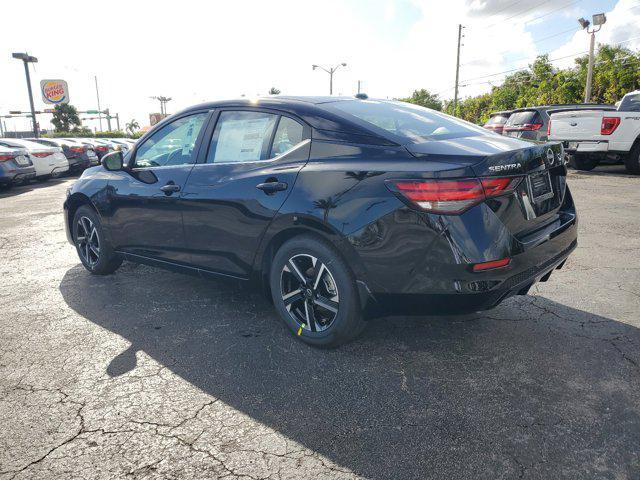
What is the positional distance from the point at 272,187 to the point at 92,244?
277 cm

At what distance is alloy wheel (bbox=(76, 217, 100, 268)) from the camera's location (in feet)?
16.5

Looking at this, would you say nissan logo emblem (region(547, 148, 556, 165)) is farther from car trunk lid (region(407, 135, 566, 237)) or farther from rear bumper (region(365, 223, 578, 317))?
rear bumper (region(365, 223, 578, 317))

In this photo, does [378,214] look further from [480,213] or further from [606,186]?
[606,186]

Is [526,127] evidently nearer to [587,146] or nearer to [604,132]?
[587,146]

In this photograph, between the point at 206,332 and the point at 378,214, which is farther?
the point at 206,332

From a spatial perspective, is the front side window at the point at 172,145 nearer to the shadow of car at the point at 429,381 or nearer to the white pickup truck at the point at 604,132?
the shadow of car at the point at 429,381

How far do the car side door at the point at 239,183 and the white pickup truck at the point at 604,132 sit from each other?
10.7 m

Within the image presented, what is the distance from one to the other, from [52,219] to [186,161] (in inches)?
229

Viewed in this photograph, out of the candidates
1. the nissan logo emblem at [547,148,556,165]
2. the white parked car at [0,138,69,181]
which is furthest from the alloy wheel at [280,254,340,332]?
the white parked car at [0,138,69,181]

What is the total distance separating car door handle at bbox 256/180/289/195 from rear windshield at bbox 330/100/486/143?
649mm

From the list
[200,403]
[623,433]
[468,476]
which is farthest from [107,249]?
[623,433]

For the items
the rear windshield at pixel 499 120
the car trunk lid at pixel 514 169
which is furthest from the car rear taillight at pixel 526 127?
the car trunk lid at pixel 514 169

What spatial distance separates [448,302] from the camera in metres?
2.73

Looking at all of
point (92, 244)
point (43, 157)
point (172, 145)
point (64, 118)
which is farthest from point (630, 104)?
point (64, 118)
